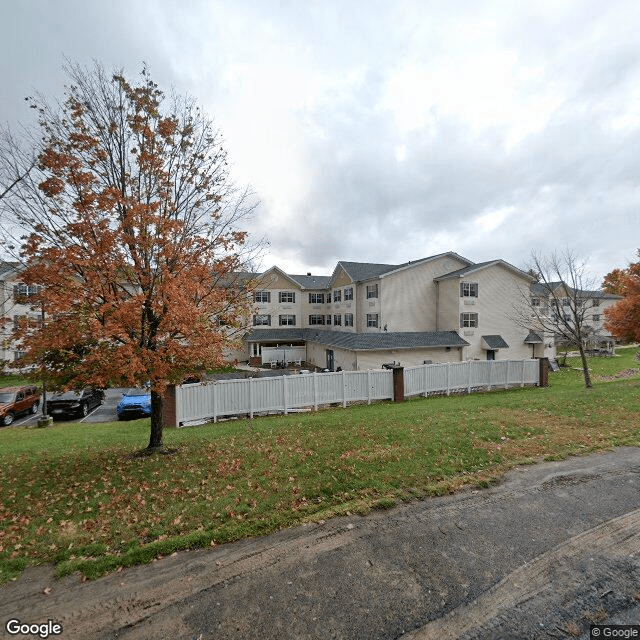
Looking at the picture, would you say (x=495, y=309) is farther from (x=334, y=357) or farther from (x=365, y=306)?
(x=334, y=357)

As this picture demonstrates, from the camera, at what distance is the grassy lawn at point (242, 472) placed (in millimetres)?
5246

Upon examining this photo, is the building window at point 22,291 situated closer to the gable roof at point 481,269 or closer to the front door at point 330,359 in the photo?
the front door at point 330,359

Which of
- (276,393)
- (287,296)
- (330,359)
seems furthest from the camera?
(287,296)

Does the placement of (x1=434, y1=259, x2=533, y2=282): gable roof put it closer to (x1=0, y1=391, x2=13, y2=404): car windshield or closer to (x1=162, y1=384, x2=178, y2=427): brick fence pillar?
(x1=162, y1=384, x2=178, y2=427): brick fence pillar

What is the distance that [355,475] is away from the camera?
23.4 ft

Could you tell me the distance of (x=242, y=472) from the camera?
7.57 meters

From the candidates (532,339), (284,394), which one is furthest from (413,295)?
(284,394)

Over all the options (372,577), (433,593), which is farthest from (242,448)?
(433,593)

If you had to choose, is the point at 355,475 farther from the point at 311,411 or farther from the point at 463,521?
the point at 311,411

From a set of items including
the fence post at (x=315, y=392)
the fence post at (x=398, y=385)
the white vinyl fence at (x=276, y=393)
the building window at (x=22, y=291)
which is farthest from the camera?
the fence post at (x=398, y=385)

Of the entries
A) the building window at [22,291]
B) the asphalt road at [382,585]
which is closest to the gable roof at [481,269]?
the asphalt road at [382,585]

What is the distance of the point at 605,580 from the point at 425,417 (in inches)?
313

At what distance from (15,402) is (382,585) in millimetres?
22566

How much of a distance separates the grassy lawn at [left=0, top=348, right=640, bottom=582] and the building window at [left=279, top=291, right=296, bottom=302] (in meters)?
29.3
